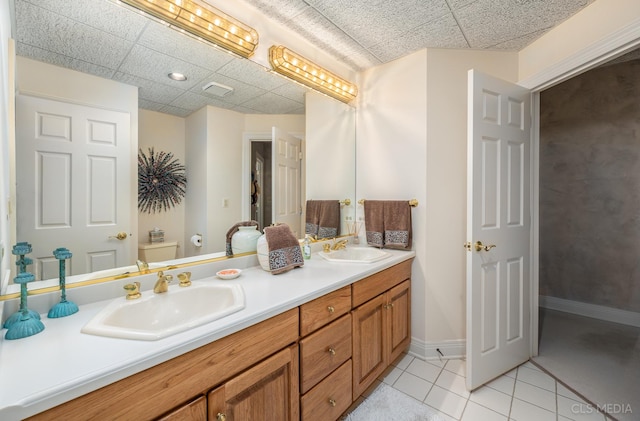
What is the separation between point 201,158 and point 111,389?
42.6 inches

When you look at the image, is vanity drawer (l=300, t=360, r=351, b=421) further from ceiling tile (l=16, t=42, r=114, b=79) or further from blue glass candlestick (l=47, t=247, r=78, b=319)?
ceiling tile (l=16, t=42, r=114, b=79)

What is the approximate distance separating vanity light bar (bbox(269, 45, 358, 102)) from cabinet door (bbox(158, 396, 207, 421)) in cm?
176

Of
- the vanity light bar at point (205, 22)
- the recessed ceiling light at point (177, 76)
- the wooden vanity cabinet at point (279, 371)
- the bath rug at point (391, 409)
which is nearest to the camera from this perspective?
the wooden vanity cabinet at point (279, 371)

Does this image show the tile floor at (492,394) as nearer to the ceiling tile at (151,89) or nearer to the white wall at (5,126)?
the white wall at (5,126)

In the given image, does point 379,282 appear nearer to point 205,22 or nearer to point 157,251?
point 157,251

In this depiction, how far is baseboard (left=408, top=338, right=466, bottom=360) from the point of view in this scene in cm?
205

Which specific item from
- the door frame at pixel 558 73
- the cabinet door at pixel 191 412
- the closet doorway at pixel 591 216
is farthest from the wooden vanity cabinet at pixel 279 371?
the closet doorway at pixel 591 216

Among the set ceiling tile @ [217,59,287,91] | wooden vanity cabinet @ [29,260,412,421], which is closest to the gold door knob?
wooden vanity cabinet @ [29,260,412,421]

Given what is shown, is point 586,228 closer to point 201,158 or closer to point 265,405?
point 265,405

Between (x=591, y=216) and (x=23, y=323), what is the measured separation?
4.02 meters

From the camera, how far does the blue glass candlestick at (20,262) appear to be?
797mm

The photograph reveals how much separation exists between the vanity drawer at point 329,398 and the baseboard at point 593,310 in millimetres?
2797

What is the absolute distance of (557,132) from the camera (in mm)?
2846

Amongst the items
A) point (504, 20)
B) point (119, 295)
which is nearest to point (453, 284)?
point (504, 20)
